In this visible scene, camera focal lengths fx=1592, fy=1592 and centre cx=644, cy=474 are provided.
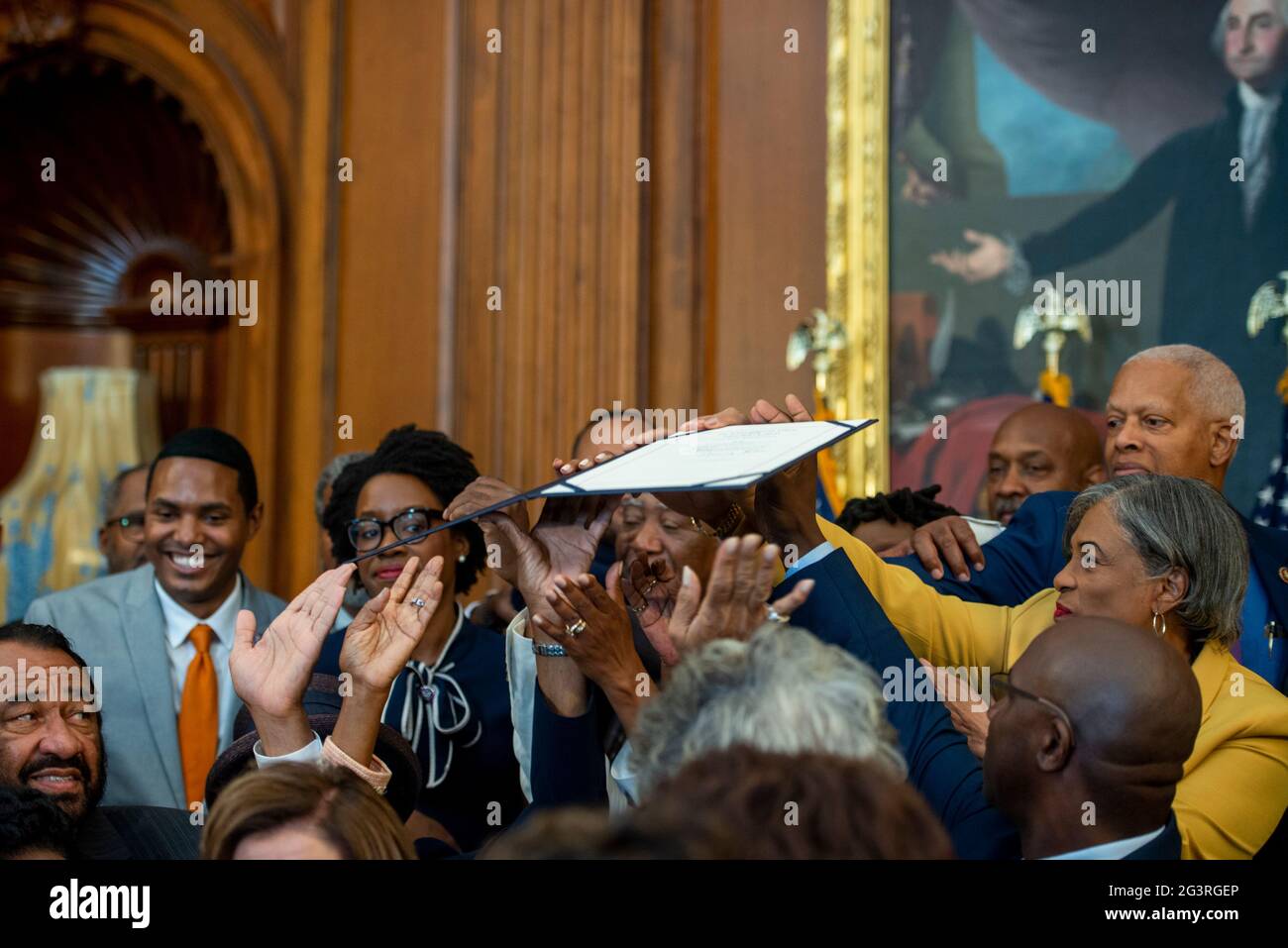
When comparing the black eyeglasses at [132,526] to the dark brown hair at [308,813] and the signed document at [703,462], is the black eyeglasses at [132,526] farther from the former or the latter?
the dark brown hair at [308,813]

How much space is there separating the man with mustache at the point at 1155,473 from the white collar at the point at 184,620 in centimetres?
170

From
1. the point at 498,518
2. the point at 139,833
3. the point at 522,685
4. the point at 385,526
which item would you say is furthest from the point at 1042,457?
the point at 139,833

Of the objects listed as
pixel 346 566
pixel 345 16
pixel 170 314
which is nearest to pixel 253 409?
pixel 170 314

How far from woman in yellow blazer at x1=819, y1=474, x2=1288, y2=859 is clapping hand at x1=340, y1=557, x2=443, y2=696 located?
0.73m

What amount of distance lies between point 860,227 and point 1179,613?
2.86 m

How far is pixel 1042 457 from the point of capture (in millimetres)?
4340

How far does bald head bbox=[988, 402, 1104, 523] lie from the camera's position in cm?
432

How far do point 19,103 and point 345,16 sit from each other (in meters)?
1.41

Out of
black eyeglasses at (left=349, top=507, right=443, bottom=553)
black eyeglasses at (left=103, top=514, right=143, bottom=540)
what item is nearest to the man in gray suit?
black eyeglasses at (left=349, top=507, right=443, bottom=553)

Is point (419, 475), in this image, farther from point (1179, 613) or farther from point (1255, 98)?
point (1255, 98)

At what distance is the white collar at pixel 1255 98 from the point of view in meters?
5.11

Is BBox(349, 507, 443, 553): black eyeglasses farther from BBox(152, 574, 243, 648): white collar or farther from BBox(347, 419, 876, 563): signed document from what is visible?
BBox(347, 419, 876, 563): signed document

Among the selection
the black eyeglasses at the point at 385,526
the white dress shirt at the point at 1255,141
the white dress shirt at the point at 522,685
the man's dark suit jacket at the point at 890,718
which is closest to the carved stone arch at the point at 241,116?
the black eyeglasses at the point at 385,526

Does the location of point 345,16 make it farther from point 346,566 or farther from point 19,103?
point 346,566
